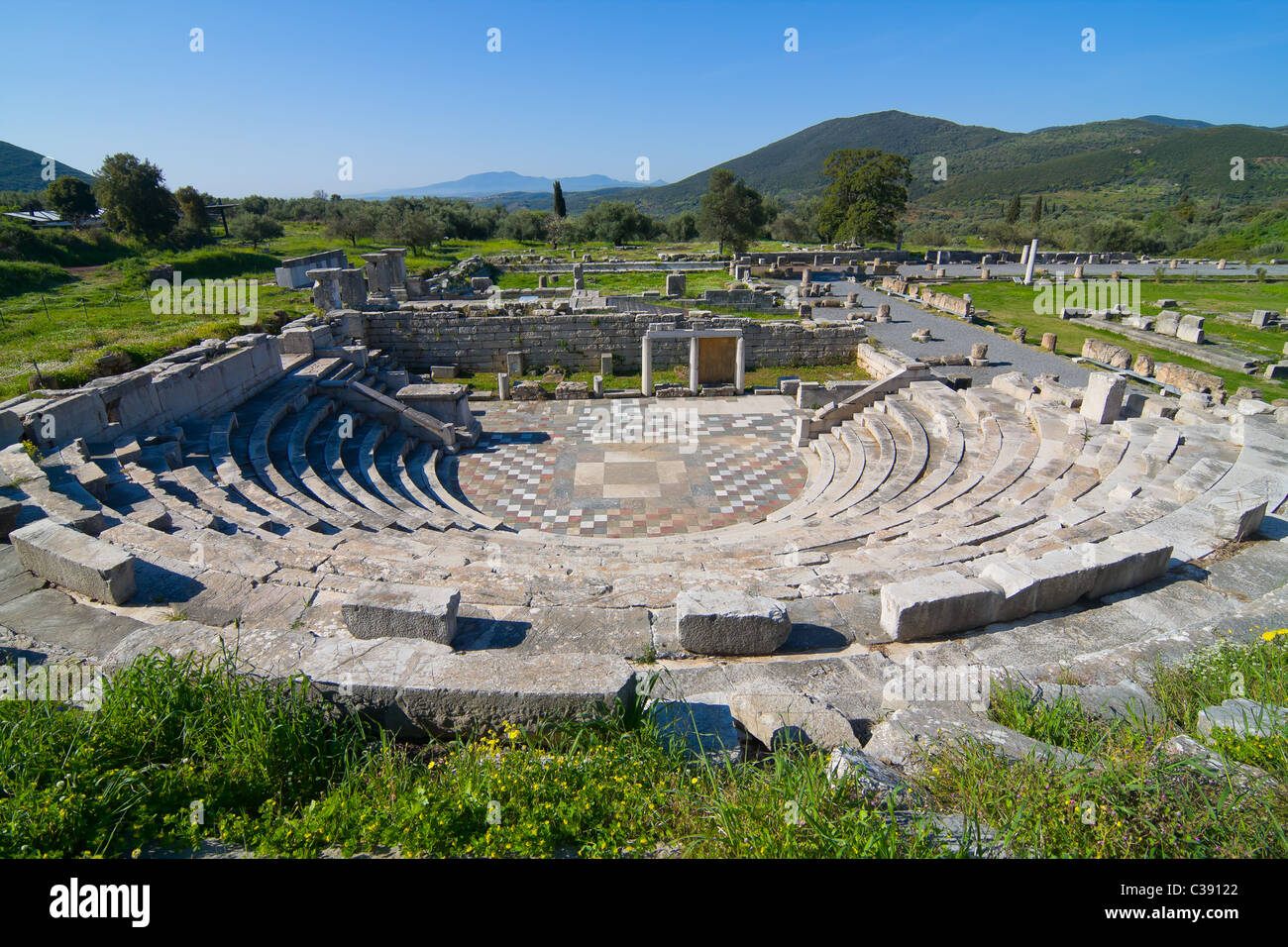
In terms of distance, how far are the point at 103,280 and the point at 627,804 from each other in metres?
33.2

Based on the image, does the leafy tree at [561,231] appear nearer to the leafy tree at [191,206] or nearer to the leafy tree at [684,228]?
the leafy tree at [684,228]

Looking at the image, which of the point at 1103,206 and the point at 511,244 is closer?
the point at 511,244

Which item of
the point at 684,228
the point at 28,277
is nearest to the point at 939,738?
the point at 28,277

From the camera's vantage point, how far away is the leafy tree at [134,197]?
3666 cm

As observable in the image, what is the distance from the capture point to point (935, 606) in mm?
5141

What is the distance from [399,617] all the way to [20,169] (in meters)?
121

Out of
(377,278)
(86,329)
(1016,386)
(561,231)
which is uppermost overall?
(561,231)

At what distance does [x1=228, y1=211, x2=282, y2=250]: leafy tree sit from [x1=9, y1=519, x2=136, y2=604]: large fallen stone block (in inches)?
2042

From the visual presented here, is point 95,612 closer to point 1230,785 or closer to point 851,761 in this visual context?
point 851,761

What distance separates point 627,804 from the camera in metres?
2.93

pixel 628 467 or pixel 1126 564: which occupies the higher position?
pixel 1126 564

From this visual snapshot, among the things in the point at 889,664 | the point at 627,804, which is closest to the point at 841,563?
the point at 889,664

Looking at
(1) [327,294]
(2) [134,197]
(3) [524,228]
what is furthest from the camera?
(3) [524,228]

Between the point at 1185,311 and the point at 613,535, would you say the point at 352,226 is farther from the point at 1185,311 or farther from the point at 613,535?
the point at 1185,311
